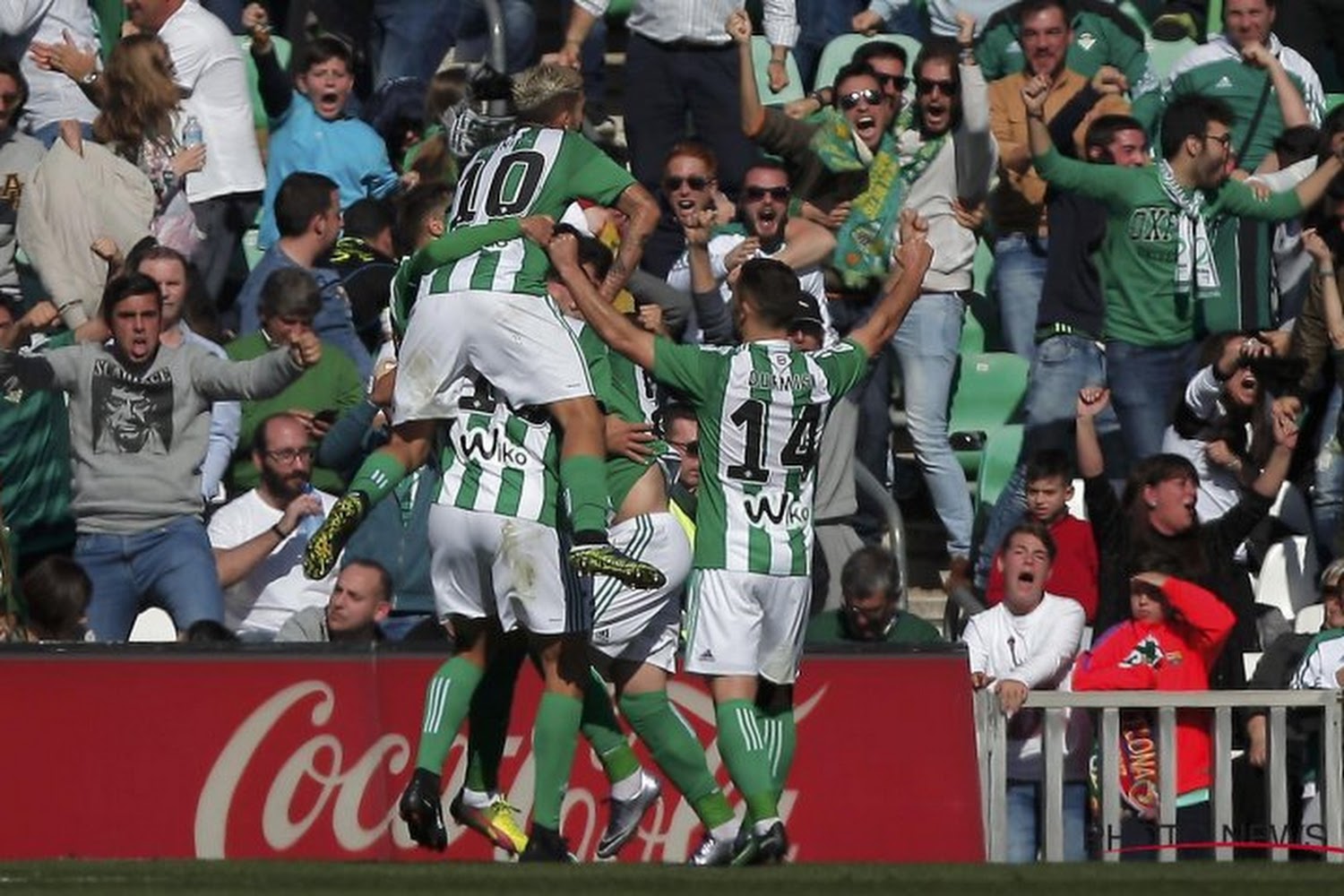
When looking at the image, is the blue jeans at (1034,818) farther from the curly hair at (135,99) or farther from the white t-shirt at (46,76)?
the white t-shirt at (46,76)

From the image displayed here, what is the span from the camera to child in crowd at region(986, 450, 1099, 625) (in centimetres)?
1285

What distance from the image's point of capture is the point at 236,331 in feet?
47.6

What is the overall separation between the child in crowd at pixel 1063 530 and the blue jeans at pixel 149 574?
11.0ft

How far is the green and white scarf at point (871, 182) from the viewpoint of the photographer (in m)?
14.0

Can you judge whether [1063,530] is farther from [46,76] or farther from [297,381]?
[46,76]

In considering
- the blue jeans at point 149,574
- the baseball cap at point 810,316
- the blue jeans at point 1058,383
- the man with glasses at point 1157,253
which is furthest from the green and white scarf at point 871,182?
the blue jeans at point 149,574

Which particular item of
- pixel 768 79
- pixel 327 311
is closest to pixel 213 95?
pixel 327 311

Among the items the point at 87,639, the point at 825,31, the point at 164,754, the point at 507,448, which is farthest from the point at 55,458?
the point at 825,31

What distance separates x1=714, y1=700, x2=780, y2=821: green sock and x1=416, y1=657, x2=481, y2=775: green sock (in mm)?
851

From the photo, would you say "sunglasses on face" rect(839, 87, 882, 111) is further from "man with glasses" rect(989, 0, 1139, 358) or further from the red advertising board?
the red advertising board

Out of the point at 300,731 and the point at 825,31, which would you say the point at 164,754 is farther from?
the point at 825,31

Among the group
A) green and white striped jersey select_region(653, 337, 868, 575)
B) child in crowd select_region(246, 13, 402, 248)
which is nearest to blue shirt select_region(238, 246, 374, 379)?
child in crowd select_region(246, 13, 402, 248)

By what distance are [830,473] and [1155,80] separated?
3.41m

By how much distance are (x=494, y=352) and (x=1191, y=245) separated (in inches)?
209
